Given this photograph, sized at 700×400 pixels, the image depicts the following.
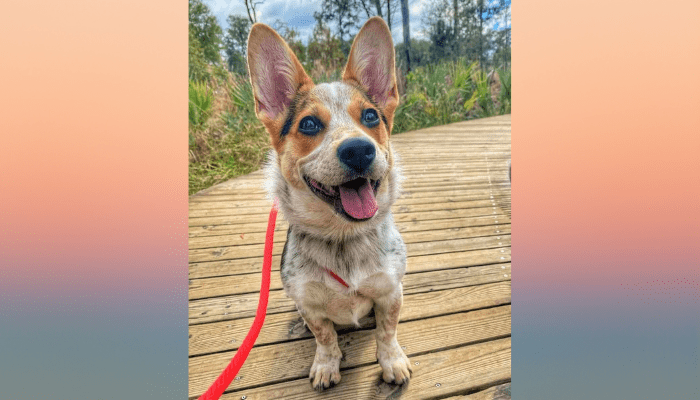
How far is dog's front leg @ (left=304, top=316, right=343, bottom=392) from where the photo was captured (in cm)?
149

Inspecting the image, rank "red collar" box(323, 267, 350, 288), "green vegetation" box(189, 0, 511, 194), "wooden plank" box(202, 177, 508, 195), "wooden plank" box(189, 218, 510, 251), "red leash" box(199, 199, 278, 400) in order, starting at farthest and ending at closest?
1. "wooden plank" box(202, 177, 508, 195)
2. "wooden plank" box(189, 218, 510, 251)
3. "green vegetation" box(189, 0, 511, 194)
4. "red collar" box(323, 267, 350, 288)
5. "red leash" box(199, 199, 278, 400)

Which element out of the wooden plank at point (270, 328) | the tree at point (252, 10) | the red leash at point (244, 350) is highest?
the tree at point (252, 10)

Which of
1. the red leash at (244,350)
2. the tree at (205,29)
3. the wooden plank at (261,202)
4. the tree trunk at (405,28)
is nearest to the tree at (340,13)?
the tree trunk at (405,28)

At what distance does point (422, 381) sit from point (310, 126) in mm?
1204

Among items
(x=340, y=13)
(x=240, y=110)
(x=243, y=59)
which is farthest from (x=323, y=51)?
(x=240, y=110)

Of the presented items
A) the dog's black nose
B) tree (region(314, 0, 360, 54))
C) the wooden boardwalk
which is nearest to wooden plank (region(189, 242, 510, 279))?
the wooden boardwalk

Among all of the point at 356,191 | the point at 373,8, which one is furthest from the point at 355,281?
the point at 373,8

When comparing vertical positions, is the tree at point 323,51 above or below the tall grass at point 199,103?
above

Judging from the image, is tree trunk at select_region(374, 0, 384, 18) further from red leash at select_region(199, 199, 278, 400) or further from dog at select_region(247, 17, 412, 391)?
red leash at select_region(199, 199, 278, 400)

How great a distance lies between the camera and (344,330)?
5.87 ft

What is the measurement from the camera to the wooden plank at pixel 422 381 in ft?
4.78

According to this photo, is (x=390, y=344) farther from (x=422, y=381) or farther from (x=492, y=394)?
(x=492, y=394)

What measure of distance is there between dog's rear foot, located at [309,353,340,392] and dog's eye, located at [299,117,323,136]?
101 cm

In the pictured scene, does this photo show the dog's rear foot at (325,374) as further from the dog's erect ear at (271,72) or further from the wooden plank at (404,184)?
the wooden plank at (404,184)
